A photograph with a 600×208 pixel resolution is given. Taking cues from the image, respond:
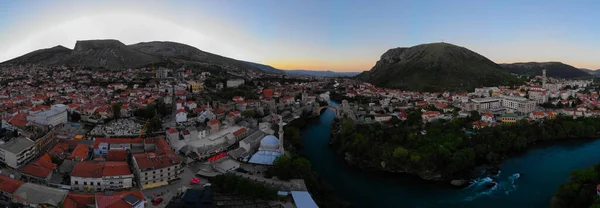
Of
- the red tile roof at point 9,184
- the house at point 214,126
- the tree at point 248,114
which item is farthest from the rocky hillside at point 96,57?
the red tile roof at point 9,184

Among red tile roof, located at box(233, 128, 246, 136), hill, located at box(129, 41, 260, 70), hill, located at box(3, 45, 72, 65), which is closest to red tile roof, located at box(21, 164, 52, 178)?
red tile roof, located at box(233, 128, 246, 136)

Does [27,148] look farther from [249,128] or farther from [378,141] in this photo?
[378,141]

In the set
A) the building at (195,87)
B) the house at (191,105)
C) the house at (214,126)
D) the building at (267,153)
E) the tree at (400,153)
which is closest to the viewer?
the building at (267,153)

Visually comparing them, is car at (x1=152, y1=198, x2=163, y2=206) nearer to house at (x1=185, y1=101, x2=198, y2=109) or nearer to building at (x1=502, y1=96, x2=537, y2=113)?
house at (x1=185, y1=101, x2=198, y2=109)

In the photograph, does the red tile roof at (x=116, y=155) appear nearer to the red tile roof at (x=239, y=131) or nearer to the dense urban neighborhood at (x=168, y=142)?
the dense urban neighborhood at (x=168, y=142)

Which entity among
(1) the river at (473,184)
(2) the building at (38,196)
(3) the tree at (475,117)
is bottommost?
(1) the river at (473,184)

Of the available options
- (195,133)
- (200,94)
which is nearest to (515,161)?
(195,133)
